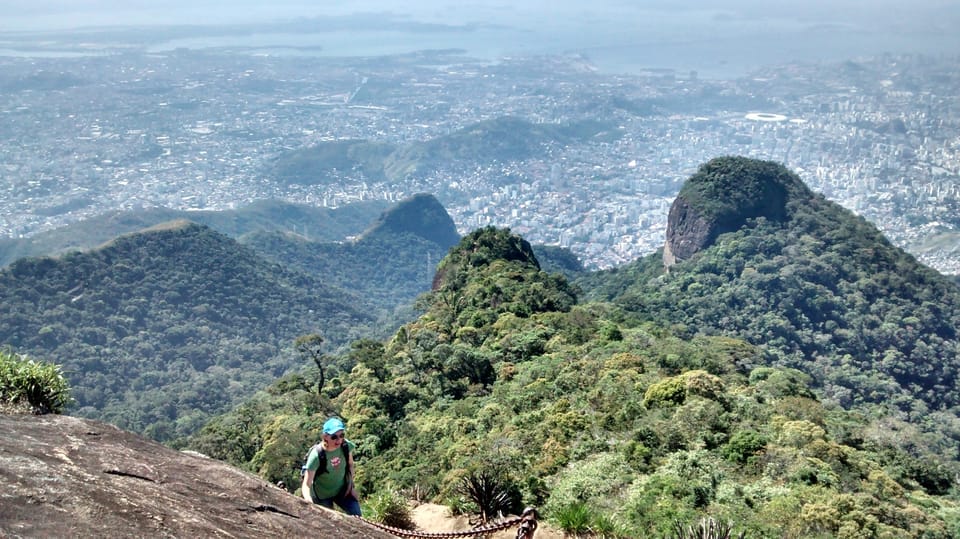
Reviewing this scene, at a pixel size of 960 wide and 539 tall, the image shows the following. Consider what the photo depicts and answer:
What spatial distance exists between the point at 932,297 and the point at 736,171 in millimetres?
17164

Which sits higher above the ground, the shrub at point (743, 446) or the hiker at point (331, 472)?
the hiker at point (331, 472)

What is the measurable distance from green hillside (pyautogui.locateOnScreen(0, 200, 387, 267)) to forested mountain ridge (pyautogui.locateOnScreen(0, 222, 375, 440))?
21.9m

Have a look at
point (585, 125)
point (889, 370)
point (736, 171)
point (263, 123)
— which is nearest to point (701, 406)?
point (889, 370)

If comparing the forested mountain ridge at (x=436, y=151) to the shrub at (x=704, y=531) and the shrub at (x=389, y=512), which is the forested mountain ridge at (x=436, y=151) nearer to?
the shrub at (x=389, y=512)

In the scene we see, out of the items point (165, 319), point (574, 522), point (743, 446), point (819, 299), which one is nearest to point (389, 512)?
point (574, 522)

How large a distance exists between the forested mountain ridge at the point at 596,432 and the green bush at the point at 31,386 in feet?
16.5

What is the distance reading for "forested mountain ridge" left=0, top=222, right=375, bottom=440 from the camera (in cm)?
5666

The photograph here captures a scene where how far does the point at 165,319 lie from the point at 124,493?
229ft

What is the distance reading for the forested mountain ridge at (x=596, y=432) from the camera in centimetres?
1087

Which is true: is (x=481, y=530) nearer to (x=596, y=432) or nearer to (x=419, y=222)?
(x=596, y=432)

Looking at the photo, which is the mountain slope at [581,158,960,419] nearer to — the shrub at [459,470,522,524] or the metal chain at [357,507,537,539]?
the shrub at [459,470,522,524]

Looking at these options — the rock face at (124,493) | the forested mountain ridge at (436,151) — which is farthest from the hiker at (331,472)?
the forested mountain ridge at (436,151)

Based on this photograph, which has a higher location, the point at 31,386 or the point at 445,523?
the point at 31,386

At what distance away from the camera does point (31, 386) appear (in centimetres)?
638
